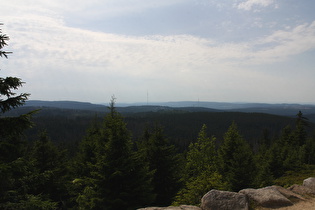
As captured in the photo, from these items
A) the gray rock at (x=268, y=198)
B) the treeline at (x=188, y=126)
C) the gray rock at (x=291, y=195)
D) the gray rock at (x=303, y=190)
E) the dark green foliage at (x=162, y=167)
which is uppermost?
the gray rock at (x=268, y=198)

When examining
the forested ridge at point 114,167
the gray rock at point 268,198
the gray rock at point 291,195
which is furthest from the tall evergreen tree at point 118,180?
the gray rock at point 291,195

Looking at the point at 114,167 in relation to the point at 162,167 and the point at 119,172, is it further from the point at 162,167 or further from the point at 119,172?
the point at 162,167

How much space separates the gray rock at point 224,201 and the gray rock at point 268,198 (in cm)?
58

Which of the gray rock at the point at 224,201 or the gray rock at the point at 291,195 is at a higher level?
the gray rock at the point at 224,201

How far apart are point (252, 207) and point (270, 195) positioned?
1087 millimetres

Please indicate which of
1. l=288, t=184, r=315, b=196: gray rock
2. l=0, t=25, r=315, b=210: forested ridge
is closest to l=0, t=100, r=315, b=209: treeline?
l=0, t=25, r=315, b=210: forested ridge

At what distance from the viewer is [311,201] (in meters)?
7.32

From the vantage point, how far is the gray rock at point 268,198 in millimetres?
6926

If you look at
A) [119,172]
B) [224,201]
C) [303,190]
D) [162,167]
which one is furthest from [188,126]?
[224,201]

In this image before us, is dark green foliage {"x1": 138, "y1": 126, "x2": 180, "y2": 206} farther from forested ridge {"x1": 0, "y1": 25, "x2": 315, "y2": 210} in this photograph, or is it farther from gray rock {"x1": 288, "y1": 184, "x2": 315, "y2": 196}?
gray rock {"x1": 288, "y1": 184, "x2": 315, "y2": 196}

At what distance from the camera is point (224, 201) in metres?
6.80

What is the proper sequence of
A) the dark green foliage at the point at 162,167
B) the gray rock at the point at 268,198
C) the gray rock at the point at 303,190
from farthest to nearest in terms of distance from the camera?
1. the dark green foliage at the point at 162,167
2. the gray rock at the point at 303,190
3. the gray rock at the point at 268,198

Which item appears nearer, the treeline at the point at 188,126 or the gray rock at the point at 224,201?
the gray rock at the point at 224,201

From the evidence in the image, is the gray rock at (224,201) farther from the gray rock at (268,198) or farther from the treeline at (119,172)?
the treeline at (119,172)
